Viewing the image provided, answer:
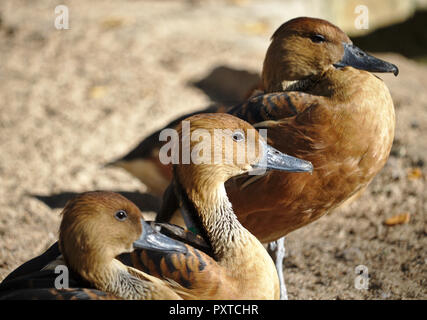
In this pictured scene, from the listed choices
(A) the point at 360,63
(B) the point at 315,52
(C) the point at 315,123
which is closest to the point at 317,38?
(B) the point at 315,52

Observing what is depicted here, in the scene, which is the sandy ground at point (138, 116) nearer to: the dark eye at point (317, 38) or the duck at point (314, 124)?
the duck at point (314, 124)

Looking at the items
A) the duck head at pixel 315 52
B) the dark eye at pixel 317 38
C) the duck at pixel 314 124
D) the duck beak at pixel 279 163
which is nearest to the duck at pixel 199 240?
the duck beak at pixel 279 163

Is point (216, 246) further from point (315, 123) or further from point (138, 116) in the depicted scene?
point (138, 116)

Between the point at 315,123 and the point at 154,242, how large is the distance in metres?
1.11

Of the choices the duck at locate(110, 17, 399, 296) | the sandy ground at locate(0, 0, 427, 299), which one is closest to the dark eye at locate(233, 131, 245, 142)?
the duck at locate(110, 17, 399, 296)

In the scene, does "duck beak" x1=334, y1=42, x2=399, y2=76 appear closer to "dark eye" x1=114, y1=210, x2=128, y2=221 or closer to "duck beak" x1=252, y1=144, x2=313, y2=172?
"duck beak" x1=252, y1=144, x2=313, y2=172

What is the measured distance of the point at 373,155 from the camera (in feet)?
10.3

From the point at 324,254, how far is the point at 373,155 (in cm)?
103

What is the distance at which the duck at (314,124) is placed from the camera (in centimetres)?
310

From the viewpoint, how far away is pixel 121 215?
2.54m

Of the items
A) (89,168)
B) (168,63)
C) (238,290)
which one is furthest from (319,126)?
(168,63)

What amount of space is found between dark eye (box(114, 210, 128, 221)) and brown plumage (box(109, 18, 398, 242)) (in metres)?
0.93

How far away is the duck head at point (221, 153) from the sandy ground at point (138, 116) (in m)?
1.02

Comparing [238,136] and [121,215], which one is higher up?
[238,136]
